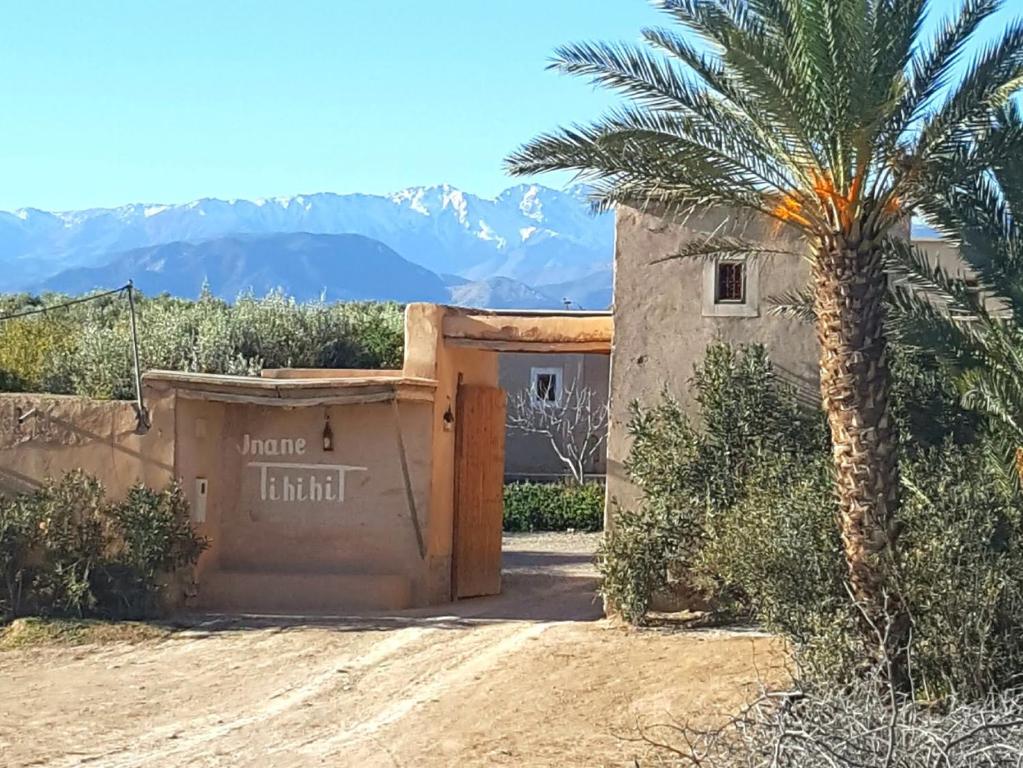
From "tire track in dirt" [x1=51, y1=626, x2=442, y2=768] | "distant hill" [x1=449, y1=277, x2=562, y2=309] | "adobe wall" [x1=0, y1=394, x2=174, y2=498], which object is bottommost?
"tire track in dirt" [x1=51, y1=626, x2=442, y2=768]

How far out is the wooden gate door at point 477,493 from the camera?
15.9 m

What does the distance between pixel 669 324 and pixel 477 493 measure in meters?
3.73

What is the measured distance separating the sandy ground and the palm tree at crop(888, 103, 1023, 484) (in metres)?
2.70

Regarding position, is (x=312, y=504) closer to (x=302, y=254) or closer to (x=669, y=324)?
(x=669, y=324)

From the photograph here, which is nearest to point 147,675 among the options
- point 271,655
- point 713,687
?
point 271,655

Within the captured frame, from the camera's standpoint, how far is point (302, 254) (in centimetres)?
13200

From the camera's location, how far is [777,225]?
11078 millimetres

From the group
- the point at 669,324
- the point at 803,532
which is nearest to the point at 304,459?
the point at 669,324

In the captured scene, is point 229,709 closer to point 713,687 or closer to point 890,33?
point 713,687

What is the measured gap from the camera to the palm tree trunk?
935 centimetres

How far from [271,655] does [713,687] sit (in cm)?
409

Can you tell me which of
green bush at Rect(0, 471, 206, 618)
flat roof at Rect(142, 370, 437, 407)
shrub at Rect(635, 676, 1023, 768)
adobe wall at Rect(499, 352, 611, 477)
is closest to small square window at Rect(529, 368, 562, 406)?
adobe wall at Rect(499, 352, 611, 477)

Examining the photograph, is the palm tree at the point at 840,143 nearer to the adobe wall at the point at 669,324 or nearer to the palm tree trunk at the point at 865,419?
the palm tree trunk at the point at 865,419

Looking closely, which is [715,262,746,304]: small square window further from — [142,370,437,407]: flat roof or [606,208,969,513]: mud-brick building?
[142,370,437,407]: flat roof
